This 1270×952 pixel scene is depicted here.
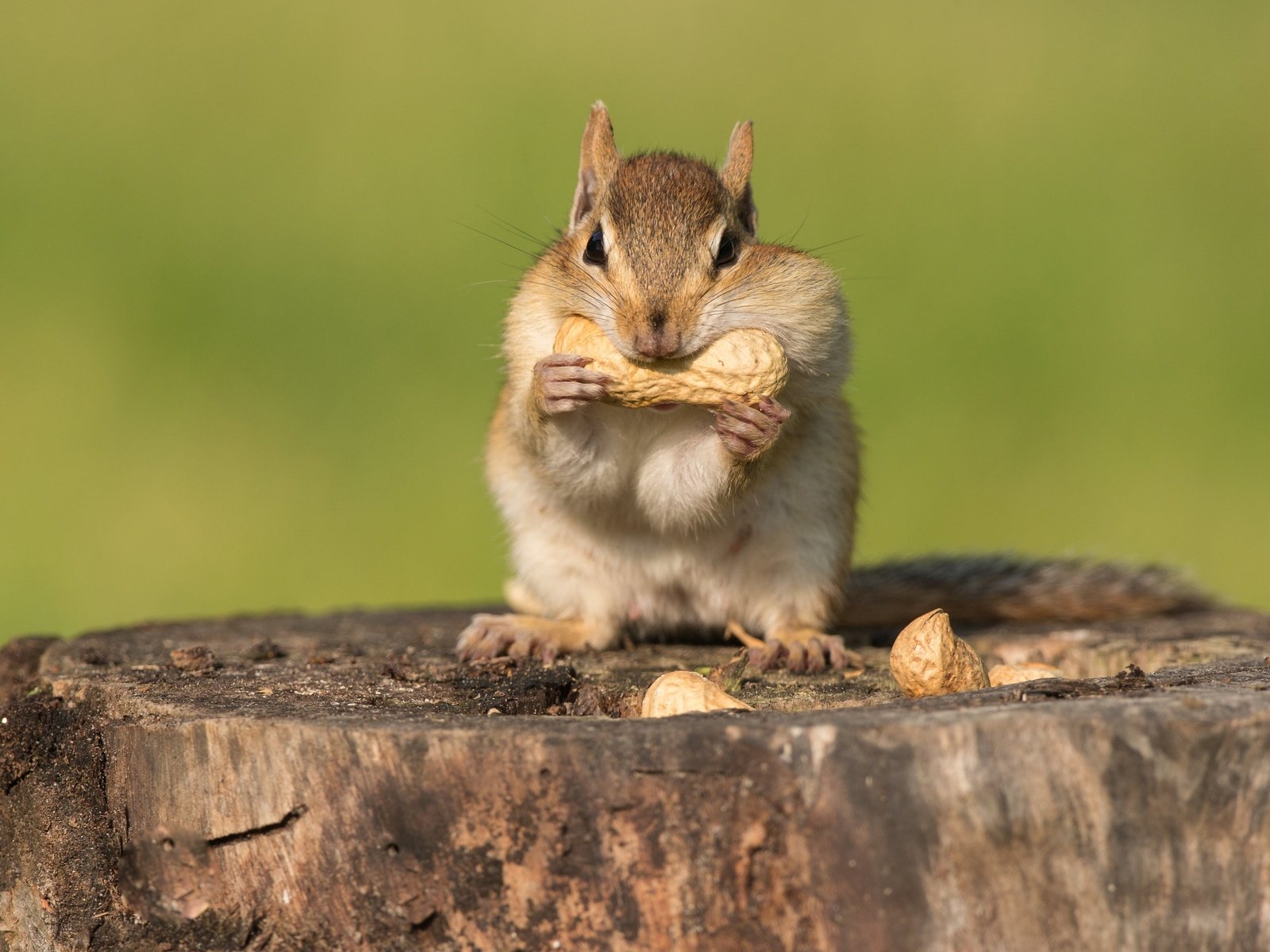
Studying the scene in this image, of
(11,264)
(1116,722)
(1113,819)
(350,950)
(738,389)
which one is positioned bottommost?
(350,950)

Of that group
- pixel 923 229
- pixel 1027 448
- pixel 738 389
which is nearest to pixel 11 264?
pixel 923 229

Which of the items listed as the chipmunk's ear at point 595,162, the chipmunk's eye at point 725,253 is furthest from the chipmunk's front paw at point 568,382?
the chipmunk's ear at point 595,162

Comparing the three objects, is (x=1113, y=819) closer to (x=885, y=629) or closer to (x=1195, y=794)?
(x=1195, y=794)

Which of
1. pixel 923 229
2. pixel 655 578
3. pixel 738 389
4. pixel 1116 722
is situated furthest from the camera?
pixel 923 229

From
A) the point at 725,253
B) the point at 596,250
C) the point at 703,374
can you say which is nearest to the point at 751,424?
the point at 703,374

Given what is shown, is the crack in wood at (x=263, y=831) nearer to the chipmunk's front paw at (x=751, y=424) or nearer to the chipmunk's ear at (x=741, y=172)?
the chipmunk's front paw at (x=751, y=424)

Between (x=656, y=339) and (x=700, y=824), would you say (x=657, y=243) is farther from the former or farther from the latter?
(x=700, y=824)

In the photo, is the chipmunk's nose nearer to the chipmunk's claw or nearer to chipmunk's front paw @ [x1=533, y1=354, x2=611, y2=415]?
chipmunk's front paw @ [x1=533, y1=354, x2=611, y2=415]
